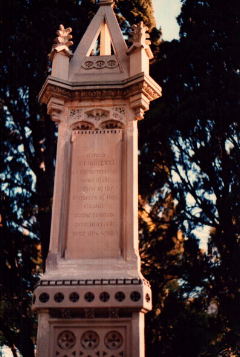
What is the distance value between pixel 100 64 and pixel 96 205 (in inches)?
78.5

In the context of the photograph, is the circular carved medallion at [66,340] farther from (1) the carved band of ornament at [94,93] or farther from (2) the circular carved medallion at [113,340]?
(1) the carved band of ornament at [94,93]

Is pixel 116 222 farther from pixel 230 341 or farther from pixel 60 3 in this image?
pixel 60 3

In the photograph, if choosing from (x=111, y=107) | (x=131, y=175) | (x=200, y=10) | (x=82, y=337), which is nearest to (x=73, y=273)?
(x=82, y=337)

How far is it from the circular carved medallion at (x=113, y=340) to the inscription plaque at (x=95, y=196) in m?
0.81

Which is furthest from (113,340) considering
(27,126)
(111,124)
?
(27,126)

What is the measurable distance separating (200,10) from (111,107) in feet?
25.8

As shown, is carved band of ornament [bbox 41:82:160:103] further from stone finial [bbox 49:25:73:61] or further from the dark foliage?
the dark foliage

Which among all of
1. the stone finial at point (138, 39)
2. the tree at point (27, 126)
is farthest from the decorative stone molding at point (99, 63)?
the tree at point (27, 126)

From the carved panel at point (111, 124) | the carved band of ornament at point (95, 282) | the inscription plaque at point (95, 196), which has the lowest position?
the carved band of ornament at point (95, 282)

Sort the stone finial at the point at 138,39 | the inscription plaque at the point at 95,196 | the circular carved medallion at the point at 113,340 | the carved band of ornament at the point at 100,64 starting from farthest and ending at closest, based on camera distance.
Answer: the carved band of ornament at the point at 100,64 → the stone finial at the point at 138,39 → the inscription plaque at the point at 95,196 → the circular carved medallion at the point at 113,340

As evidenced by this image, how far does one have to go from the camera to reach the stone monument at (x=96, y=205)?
486 cm

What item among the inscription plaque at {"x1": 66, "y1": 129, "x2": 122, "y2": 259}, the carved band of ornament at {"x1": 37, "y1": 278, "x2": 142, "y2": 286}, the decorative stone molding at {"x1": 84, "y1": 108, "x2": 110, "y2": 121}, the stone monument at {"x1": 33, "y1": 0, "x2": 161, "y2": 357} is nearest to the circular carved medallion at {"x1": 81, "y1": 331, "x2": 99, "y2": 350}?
the stone monument at {"x1": 33, "y1": 0, "x2": 161, "y2": 357}

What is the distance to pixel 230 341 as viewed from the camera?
10.3m

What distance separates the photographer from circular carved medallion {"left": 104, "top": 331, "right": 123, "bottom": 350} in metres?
4.84
